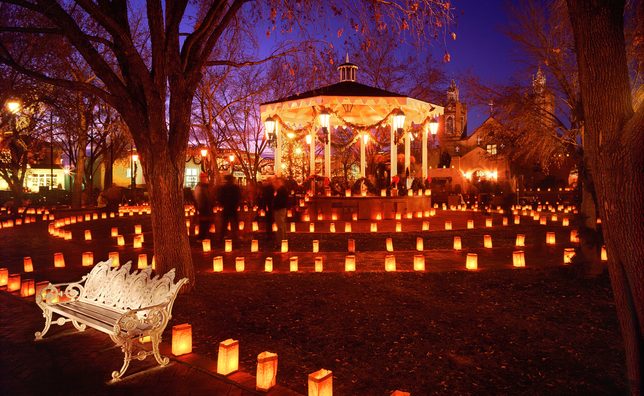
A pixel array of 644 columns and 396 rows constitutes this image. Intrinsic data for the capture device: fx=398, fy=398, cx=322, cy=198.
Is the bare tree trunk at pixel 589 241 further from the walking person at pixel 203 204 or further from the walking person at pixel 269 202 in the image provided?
the walking person at pixel 203 204

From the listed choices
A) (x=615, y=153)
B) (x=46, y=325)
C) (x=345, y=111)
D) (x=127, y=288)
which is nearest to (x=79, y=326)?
(x=46, y=325)

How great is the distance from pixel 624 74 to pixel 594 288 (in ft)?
15.7

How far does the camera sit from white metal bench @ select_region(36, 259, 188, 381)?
12.4ft

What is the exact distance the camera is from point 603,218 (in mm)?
2811

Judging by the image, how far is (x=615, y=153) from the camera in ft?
8.64

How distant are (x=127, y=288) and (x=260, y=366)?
213 centimetres

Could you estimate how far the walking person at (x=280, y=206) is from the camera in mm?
10258

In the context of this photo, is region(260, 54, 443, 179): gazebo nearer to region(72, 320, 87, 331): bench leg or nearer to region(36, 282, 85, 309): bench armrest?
region(36, 282, 85, 309): bench armrest

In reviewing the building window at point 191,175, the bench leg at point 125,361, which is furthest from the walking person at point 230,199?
the building window at point 191,175

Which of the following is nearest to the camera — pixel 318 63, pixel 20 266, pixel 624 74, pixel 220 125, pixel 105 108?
pixel 624 74

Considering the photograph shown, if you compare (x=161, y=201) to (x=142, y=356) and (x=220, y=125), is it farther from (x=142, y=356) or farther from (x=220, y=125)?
(x=220, y=125)

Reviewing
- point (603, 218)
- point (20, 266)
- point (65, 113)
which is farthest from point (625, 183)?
point (65, 113)

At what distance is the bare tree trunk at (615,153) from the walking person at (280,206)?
7.92 m

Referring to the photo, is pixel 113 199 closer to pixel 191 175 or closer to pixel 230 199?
pixel 230 199
